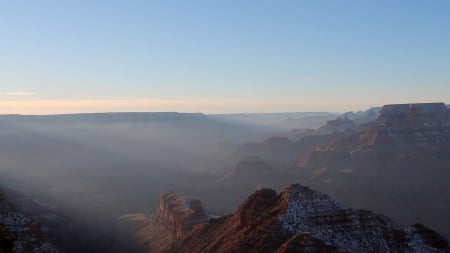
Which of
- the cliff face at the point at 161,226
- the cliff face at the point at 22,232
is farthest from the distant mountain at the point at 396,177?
the cliff face at the point at 22,232

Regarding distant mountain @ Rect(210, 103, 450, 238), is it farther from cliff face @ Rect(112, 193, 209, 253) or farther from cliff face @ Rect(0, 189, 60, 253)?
cliff face @ Rect(0, 189, 60, 253)

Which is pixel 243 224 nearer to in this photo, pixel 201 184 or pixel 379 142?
pixel 201 184

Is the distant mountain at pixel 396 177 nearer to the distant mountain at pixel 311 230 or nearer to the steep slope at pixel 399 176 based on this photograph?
the steep slope at pixel 399 176

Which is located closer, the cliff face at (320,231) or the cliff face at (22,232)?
the cliff face at (320,231)

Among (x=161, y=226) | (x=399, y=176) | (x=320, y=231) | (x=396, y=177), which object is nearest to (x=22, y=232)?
(x=320, y=231)

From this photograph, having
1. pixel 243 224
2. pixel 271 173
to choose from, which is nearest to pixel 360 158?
pixel 271 173

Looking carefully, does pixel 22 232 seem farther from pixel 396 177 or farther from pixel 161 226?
pixel 396 177

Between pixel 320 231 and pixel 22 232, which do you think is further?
pixel 22 232

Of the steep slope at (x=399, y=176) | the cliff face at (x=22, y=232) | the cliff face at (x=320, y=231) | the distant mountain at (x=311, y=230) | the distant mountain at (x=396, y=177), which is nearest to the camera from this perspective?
the cliff face at (x=320, y=231)

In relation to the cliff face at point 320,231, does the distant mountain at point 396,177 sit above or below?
below
